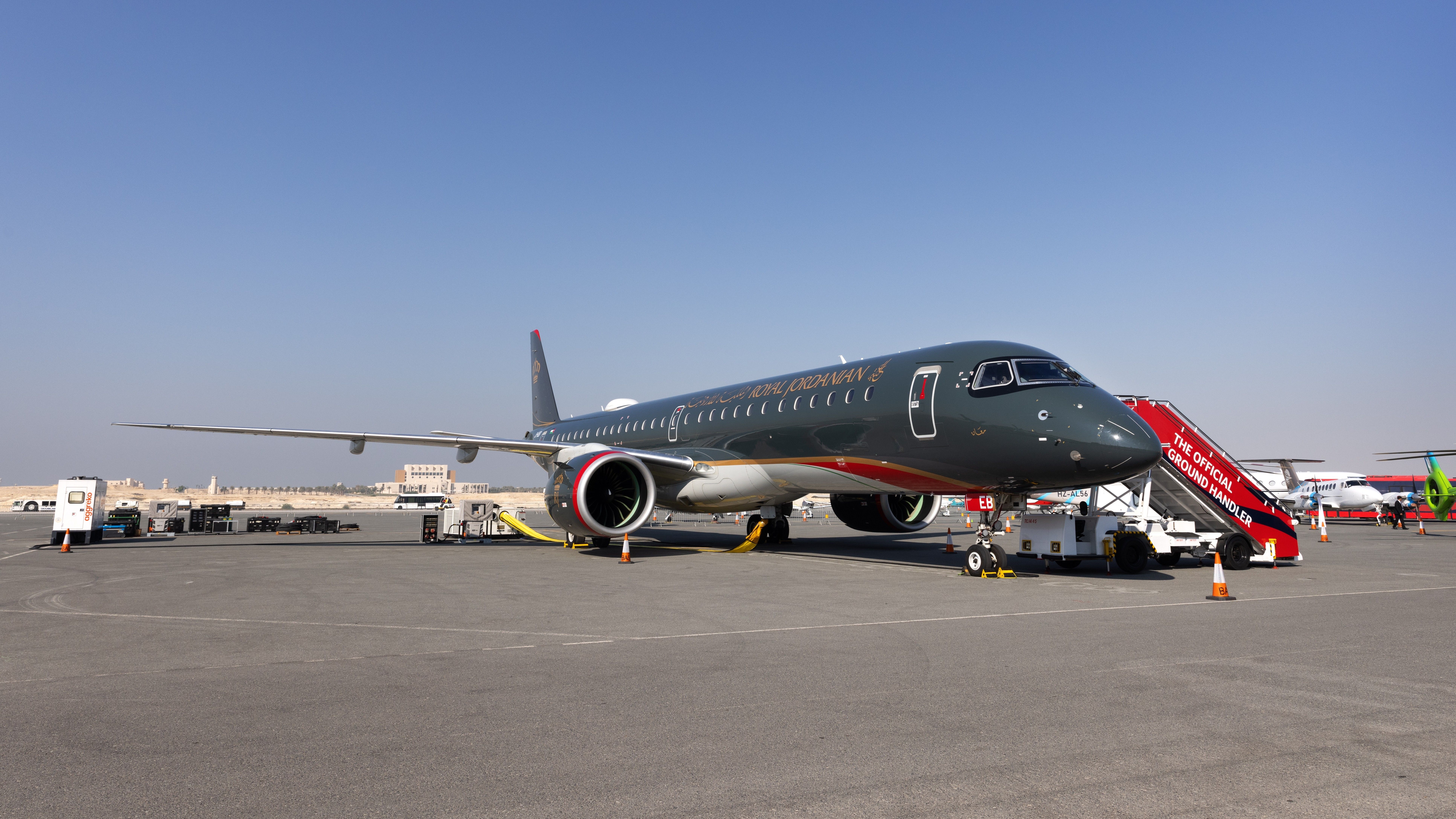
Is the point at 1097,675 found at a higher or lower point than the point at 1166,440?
lower

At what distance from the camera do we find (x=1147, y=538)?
54.0ft

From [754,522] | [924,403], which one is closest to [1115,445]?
[924,403]

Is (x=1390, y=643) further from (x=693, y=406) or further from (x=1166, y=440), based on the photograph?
(x=693, y=406)

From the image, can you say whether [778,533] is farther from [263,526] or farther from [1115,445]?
[263,526]

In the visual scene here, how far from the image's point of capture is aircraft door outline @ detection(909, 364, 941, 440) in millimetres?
15266

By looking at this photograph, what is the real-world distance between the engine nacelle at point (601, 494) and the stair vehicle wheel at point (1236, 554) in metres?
12.0

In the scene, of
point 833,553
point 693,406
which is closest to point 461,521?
point 693,406

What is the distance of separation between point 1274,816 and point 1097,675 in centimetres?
296

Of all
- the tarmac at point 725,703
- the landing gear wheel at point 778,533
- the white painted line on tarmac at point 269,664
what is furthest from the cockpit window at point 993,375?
the landing gear wheel at point 778,533

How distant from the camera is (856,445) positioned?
16953 millimetres

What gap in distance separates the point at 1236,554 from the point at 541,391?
25.9m

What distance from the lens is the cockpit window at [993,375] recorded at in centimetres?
1442

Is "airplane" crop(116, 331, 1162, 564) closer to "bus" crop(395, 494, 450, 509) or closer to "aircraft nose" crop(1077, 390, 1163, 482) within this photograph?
"aircraft nose" crop(1077, 390, 1163, 482)

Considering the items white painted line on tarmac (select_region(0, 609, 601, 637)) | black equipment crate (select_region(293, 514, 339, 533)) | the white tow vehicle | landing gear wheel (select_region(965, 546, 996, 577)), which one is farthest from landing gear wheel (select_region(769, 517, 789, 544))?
black equipment crate (select_region(293, 514, 339, 533))
